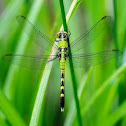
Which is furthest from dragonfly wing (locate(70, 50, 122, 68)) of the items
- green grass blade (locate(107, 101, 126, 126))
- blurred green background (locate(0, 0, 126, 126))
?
green grass blade (locate(107, 101, 126, 126))

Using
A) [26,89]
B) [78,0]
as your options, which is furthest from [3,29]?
[78,0]

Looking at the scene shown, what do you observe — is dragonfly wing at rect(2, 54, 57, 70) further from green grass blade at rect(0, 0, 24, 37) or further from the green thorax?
green grass blade at rect(0, 0, 24, 37)

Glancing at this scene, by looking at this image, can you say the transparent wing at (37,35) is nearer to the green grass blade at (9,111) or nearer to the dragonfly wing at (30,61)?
the dragonfly wing at (30,61)

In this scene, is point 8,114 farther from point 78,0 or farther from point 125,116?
point 125,116

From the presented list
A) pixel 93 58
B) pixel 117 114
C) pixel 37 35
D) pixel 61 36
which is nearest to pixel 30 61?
pixel 37 35

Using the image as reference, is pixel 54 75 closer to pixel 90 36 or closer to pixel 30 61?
pixel 30 61
